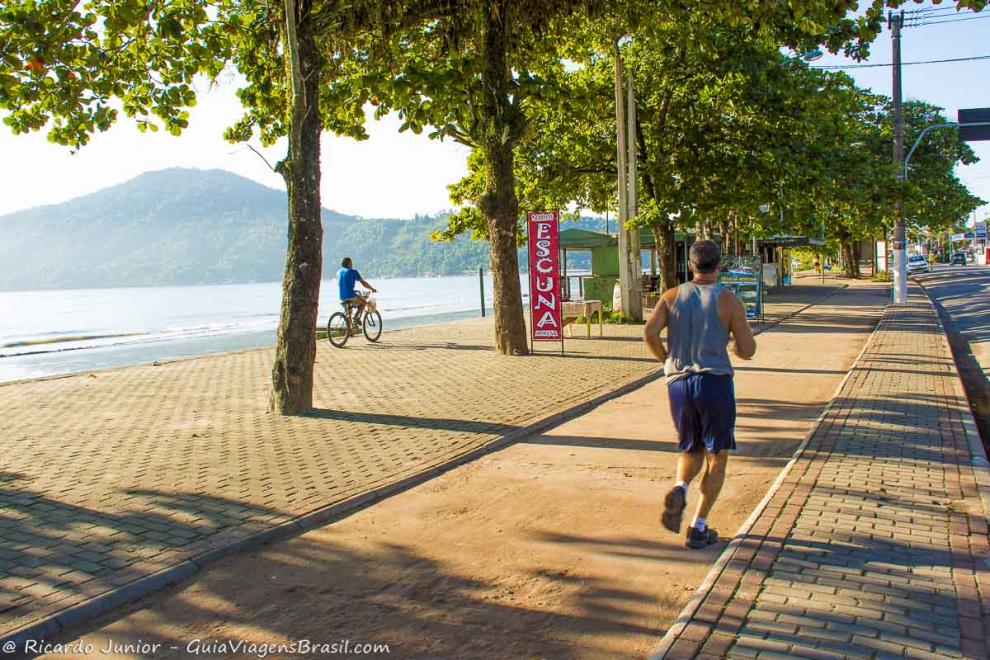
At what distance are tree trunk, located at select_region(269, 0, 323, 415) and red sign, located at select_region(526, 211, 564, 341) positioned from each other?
559 cm

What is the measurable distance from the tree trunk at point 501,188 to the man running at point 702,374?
945 cm

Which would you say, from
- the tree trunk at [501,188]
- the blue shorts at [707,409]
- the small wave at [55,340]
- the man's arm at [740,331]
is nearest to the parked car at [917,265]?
the small wave at [55,340]

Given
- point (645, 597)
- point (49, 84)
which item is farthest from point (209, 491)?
point (49, 84)

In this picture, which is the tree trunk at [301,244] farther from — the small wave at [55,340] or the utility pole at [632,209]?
the small wave at [55,340]

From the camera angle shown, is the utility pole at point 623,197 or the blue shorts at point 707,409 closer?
the blue shorts at point 707,409

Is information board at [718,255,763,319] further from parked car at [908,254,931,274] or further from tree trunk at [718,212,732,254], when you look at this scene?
parked car at [908,254,931,274]

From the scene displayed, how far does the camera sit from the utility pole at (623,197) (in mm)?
19094

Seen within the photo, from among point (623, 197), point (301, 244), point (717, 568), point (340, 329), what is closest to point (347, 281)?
point (340, 329)

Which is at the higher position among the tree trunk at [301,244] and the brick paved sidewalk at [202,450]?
the tree trunk at [301,244]

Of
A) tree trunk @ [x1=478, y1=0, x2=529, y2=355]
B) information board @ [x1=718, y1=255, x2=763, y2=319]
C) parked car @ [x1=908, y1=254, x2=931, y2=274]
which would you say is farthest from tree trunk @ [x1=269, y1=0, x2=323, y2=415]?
parked car @ [x1=908, y1=254, x2=931, y2=274]

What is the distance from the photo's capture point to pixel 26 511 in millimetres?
5641

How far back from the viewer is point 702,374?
4.57 meters

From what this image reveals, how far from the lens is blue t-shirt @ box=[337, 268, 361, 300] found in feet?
58.0

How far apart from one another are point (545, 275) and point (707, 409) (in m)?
9.98
